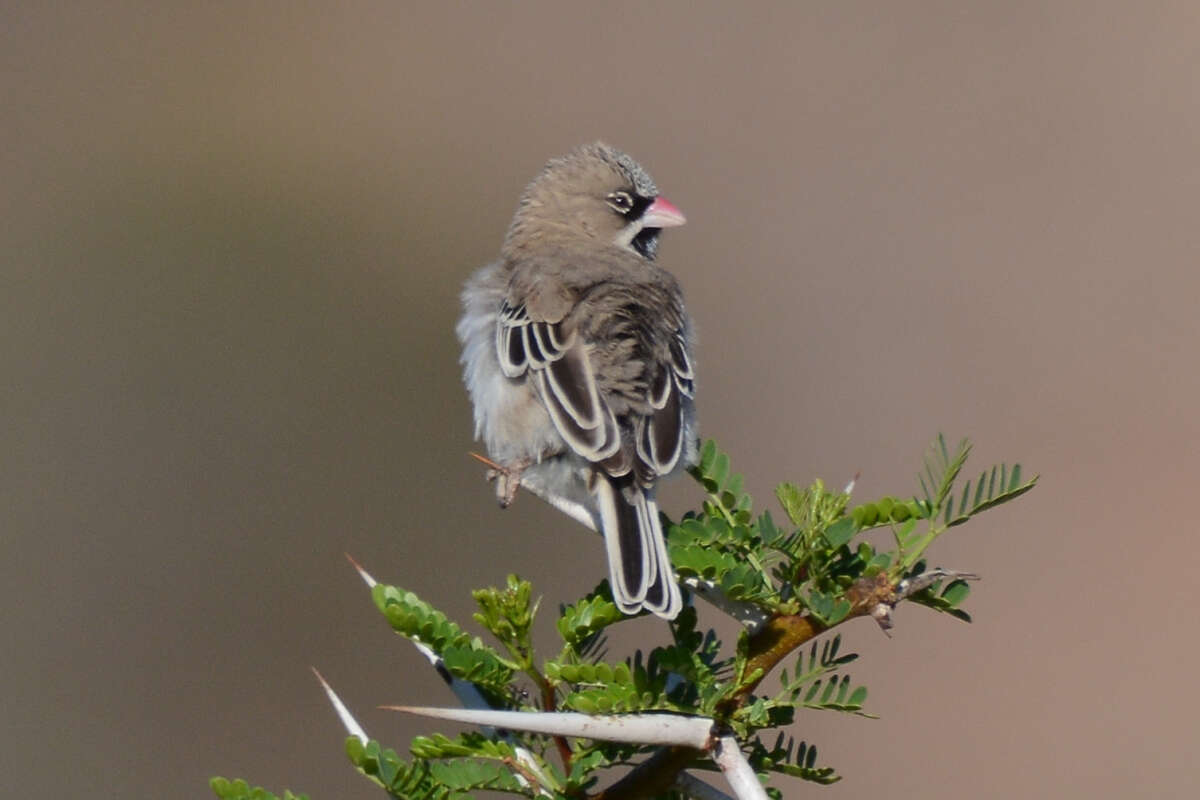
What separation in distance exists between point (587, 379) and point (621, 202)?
194cm

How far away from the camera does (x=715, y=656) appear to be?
240 cm

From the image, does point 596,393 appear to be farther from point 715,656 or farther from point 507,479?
point 715,656

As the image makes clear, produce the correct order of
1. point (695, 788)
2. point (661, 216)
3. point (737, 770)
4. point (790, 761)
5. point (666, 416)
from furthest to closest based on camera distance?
point (661, 216) → point (666, 416) → point (790, 761) → point (695, 788) → point (737, 770)

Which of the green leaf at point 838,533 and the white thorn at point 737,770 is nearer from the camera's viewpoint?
the white thorn at point 737,770

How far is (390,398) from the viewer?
11.8 metres

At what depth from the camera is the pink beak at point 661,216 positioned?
233 inches

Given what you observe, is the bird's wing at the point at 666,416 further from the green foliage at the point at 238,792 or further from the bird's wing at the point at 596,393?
the green foliage at the point at 238,792

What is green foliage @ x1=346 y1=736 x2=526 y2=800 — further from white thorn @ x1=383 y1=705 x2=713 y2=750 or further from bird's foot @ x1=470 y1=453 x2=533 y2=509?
bird's foot @ x1=470 y1=453 x2=533 y2=509

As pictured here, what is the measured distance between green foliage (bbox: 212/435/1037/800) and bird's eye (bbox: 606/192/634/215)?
12.0ft

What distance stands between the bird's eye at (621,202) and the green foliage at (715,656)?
3657 mm

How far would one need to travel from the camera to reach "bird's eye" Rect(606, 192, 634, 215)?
598 centimetres

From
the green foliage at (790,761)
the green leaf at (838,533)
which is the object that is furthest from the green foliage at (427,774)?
the green leaf at (838,533)

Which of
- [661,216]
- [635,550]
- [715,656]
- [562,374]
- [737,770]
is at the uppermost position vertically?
[661,216]

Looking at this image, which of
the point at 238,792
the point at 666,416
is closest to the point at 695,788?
the point at 238,792
